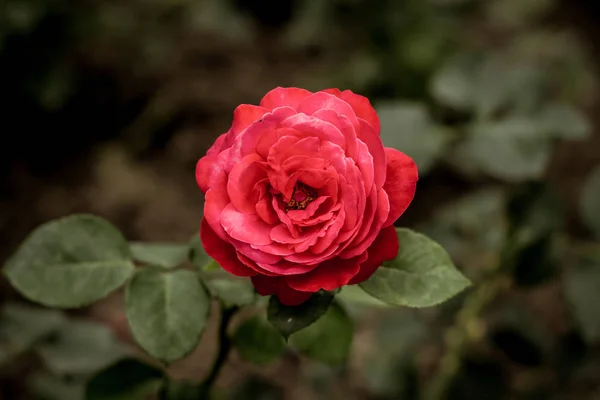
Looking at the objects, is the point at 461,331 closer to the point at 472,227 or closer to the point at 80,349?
the point at 472,227

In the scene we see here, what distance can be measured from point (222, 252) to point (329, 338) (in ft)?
0.82

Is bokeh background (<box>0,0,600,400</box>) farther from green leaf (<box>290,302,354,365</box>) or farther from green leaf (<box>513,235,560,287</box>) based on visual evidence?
green leaf (<box>290,302,354,365</box>)

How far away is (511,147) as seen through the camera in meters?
1.19

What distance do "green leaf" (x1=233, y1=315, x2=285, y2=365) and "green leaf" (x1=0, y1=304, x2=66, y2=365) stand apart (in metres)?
0.43

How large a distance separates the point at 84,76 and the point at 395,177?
1485mm

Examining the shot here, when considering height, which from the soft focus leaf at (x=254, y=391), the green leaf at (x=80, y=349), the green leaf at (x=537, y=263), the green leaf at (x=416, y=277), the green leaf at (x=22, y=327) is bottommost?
the soft focus leaf at (x=254, y=391)

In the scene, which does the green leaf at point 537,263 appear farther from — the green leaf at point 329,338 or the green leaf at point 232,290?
the green leaf at point 232,290

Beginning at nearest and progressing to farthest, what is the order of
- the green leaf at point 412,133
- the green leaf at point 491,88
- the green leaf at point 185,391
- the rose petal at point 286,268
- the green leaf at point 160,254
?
the rose petal at point 286,268, the green leaf at point 160,254, the green leaf at point 185,391, the green leaf at point 412,133, the green leaf at point 491,88

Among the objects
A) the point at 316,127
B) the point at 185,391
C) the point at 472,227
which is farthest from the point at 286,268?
the point at 472,227

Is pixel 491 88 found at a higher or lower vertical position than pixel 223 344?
higher

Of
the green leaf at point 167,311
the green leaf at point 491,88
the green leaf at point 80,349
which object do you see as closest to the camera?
the green leaf at point 167,311

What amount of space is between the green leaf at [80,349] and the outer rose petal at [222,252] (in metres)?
0.55

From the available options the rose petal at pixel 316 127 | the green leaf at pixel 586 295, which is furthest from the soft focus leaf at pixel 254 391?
the rose petal at pixel 316 127

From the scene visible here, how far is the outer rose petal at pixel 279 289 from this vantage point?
610 millimetres
